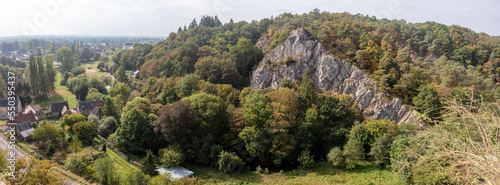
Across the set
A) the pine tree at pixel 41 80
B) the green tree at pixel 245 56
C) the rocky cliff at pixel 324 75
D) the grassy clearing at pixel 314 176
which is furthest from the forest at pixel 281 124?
the pine tree at pixel 41 80

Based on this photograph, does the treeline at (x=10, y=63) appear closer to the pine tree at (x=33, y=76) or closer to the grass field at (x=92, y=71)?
the grass field at (x=92, y=71)

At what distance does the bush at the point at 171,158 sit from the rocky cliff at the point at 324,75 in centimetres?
2224

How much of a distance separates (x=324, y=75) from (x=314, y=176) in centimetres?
1970

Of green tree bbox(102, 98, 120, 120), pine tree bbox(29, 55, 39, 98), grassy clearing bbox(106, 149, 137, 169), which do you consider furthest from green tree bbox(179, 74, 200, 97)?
pine tree bbox(29, 55, 39, 98)

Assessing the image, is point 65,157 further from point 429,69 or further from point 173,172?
point 429,69

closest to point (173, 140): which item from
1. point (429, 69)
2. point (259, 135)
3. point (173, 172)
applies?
point (173, 172)

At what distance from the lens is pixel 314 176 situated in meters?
22.2

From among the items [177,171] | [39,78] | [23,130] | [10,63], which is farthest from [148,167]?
[10,63]

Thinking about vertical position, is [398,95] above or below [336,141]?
above

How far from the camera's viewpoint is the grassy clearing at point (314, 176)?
21156 millimetres

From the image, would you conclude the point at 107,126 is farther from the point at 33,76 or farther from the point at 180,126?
the point at 33,76

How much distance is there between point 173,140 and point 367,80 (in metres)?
27.2

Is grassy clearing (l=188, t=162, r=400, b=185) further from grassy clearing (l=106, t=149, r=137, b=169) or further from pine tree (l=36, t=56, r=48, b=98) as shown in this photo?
pine tree (l=36, t=56, r=48, b=98)

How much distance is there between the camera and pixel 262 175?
23.1 m
